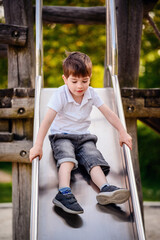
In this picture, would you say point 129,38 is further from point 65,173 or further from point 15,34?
point 65,173

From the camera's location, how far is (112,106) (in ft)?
11.0

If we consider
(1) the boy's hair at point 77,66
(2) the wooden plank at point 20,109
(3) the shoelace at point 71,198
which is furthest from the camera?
(2) the wooden plank at point 20,109

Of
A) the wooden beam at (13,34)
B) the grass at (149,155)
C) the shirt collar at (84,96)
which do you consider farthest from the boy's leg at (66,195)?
the grass at (149,155)

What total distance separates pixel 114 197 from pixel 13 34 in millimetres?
2332

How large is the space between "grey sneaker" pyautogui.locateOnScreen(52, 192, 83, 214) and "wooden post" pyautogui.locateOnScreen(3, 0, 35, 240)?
1578 millimetres

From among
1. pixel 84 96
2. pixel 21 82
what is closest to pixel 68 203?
pixel 84 96

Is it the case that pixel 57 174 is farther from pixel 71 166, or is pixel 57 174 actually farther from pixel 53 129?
pixel 53 129

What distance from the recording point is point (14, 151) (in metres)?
3.79

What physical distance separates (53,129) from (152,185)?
8.48 m

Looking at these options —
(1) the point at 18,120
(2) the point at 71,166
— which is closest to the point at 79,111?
(2) the point at 71,166

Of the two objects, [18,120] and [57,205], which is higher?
[18,120]

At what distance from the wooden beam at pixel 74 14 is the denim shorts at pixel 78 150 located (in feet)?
8.01

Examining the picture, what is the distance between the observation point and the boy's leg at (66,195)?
7.60 ft

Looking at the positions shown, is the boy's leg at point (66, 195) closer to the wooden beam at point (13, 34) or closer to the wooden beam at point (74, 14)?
the wooden beam at point (13, 34)
